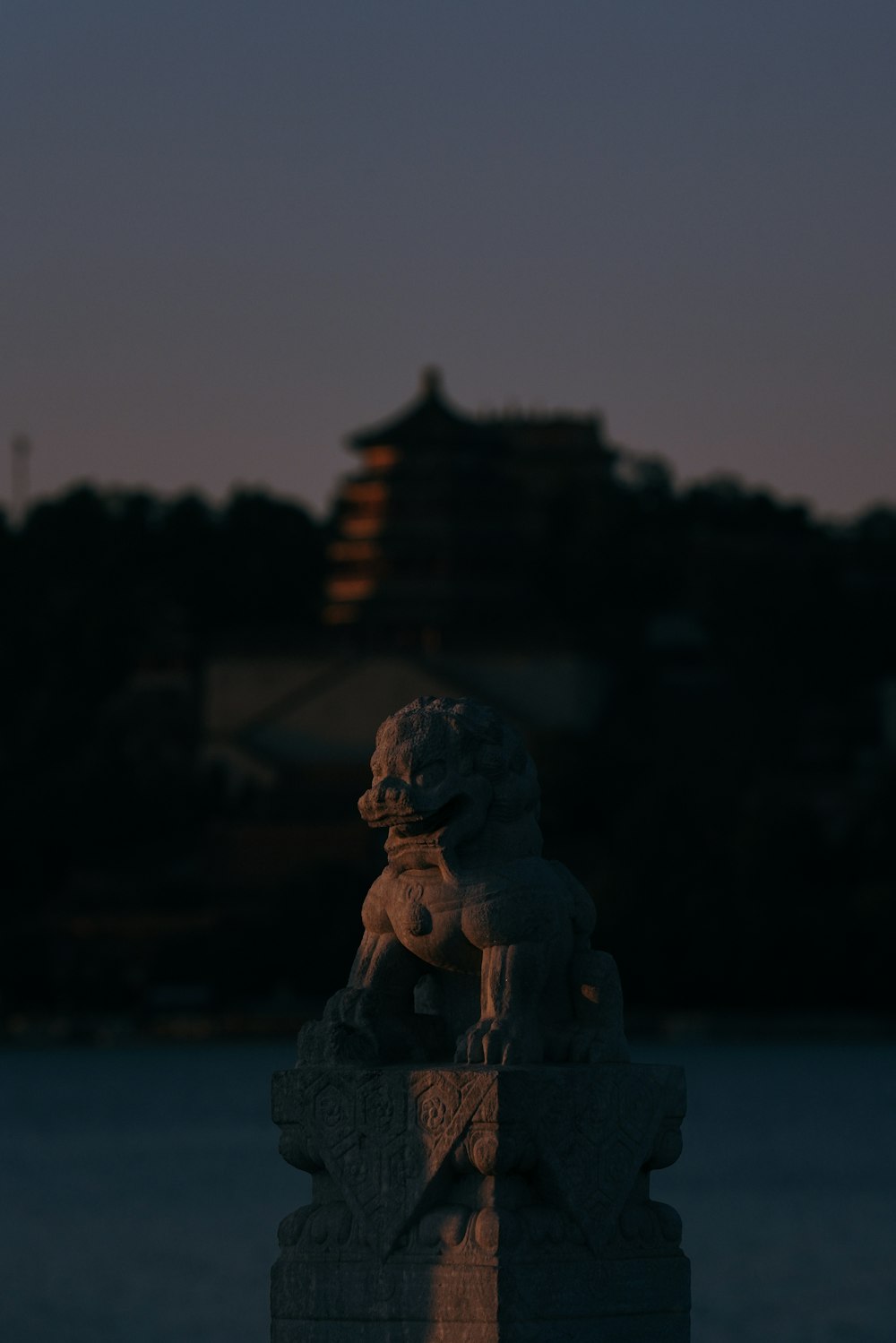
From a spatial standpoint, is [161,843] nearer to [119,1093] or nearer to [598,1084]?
[119,1093]

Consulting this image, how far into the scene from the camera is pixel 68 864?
301ft

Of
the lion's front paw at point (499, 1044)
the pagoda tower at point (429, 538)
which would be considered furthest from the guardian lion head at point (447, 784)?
the pagoda tower at point (429, 538)

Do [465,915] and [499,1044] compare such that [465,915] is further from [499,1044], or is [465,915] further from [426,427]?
[426,427]

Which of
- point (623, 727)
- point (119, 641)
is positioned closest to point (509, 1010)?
point (623, 727)

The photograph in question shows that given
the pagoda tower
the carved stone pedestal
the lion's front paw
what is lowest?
the pagoda tower

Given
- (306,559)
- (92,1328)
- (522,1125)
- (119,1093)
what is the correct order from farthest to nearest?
(306,559)
(119,1093)
(92,1328)
(522,1125)

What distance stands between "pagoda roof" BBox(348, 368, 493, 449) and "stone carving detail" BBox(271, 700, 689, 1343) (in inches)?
3828

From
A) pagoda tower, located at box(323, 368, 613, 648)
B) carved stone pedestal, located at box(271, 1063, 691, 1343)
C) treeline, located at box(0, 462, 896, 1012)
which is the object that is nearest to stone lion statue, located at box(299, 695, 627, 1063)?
carved stone pedestal, located at box(271, 1063, 691, 1343)

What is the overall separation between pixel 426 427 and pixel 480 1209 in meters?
98.9

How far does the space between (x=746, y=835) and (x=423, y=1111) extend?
75420 millimetres

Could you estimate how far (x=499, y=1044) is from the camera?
5.52m

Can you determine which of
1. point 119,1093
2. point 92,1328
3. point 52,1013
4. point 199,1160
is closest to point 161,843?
point 52,1013

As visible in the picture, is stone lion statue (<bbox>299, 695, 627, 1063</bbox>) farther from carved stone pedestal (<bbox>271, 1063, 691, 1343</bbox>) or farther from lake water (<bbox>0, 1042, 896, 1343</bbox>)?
lake water (<bbox>0, 1042, 896, 1343</bbox>)

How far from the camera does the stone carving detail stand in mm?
5383
